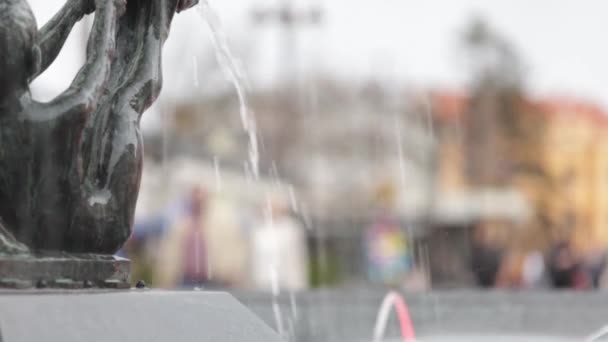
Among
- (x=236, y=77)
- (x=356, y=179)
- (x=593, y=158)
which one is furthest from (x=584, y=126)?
(x=236, y=77)

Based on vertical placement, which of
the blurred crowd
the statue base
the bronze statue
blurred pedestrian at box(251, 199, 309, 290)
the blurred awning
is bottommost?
the blurred awning

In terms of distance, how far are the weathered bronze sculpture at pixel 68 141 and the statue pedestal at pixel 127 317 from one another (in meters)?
0.23

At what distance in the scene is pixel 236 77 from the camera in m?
7.40

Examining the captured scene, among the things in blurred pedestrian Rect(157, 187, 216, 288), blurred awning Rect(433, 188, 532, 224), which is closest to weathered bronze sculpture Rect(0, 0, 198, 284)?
blurred pedestrian Rect(157, 187, 216, 288)

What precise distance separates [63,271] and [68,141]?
1.26 ft

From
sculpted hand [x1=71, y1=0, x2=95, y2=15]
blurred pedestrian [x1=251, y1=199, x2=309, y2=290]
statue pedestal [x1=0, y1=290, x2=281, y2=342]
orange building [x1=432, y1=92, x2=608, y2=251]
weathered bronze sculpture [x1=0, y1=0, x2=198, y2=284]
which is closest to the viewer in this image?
statue pedestal [x1=0, y1=290, x2=281, y2=342]

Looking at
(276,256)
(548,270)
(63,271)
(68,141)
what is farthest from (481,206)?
(63,271)

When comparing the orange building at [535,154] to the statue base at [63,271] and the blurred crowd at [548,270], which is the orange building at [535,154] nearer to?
the blurred crowd at [548,270]

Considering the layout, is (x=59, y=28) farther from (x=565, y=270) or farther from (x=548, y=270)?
(x=548, y=270)

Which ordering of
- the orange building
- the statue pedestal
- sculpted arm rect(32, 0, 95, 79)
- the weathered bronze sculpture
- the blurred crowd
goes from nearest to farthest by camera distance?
1. the statue pedestal
2. the weathered bronze sculpture
3. sculpted arm rect(32, 0, 95, 79)
4. the blurred crowd
5. the orange building

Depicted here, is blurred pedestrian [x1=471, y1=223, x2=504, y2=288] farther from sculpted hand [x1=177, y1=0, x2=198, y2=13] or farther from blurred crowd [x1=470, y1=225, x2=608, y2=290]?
sculpted hand [x1=177, y1=0, x2=198, y2=13]

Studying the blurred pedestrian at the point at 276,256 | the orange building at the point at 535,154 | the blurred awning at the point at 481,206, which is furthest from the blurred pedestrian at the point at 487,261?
the orange building at the point at 535,154

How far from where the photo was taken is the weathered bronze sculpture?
13.3 feet

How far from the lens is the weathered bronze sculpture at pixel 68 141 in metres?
4.07
